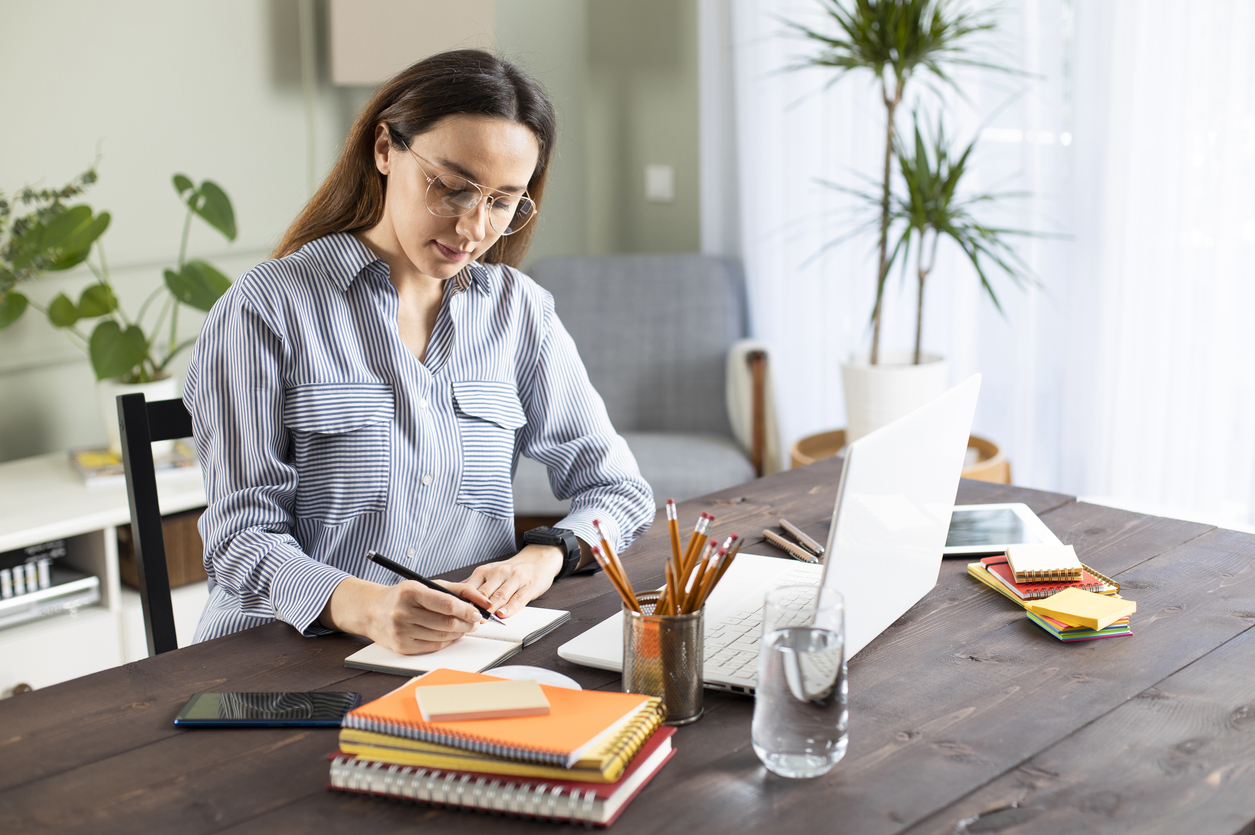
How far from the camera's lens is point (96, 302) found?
8.73 ft

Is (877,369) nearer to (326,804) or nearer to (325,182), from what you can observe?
(325,182)

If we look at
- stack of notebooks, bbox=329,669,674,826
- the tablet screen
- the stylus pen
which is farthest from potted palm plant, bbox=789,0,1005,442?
stack of notebooks, bbox=329,669,674,826

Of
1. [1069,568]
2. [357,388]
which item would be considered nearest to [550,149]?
[357,388]

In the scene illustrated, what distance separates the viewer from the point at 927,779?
2.92ft

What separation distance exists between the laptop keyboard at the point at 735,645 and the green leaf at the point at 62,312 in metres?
2.03

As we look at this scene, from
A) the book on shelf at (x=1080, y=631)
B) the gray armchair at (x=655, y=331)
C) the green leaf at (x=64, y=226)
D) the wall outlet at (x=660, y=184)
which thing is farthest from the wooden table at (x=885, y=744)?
the wall outlet at (x=660, y=184)

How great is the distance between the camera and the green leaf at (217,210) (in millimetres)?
2605

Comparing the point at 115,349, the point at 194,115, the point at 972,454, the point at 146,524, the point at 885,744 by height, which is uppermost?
the point at 194,115

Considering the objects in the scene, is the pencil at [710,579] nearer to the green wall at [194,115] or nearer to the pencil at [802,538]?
the pencil at [802,538]

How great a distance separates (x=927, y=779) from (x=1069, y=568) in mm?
486

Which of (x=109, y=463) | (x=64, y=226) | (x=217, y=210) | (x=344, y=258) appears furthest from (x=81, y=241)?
(x=344, y=258)

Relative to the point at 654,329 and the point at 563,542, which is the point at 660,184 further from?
the point at 563,542

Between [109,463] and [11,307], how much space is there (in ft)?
1.31

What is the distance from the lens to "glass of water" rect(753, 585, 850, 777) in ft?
2.92
